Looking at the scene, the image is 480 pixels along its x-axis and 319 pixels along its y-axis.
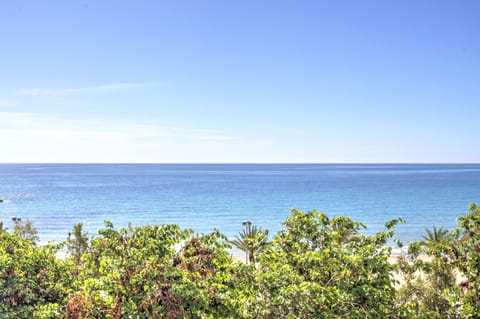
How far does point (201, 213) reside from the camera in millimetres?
65812

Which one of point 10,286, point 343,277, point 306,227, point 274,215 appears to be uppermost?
point 306,227

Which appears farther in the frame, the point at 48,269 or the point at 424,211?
the point at 424,211

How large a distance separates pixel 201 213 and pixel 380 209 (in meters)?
30.1

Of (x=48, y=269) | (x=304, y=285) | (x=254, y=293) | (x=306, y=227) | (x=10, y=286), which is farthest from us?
(x=48, y=269)

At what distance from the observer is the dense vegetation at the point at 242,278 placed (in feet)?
23.9

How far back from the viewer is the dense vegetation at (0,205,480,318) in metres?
7.27

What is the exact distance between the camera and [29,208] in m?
71.2

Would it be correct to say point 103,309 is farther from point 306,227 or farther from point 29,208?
point 29,208

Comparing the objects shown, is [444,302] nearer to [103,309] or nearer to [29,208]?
[103,309]

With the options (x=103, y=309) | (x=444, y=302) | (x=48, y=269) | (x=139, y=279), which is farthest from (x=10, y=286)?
(x=444, y=302)

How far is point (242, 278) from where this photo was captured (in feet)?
28.1

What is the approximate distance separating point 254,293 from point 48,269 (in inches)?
247

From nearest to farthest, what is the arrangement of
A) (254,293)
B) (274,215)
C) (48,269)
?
1. (254,293)
2. (48,269)
3. (274,215)

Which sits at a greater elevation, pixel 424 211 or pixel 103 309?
pixel 103 309
